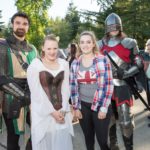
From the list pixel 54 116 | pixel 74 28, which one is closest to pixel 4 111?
pixel 54 116

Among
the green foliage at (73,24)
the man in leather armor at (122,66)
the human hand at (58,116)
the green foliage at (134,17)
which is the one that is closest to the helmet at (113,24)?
the man in leather armor at (122,66)

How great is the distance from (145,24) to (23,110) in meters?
22.4

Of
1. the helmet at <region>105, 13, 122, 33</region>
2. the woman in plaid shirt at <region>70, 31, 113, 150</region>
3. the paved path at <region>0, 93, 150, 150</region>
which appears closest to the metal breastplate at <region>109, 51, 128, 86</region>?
the helmet at <region>105, 13, 122, 33</region>

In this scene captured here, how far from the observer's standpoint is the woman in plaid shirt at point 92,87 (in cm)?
386

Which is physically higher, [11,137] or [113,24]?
[113,24]

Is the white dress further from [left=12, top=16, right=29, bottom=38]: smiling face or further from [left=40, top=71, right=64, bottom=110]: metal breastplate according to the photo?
[left=12, top=16, right=29, bottom=38]: smiling face

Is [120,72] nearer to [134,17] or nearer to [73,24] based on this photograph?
[134,17]

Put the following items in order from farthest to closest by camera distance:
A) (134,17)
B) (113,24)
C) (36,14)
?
1. (36,14)
2. (134,17)
3. (113,24)

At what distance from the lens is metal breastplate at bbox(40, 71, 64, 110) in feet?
11.9

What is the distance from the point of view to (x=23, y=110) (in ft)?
13.3

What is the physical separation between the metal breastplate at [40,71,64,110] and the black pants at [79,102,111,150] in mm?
400

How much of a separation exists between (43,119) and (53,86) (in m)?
0.34


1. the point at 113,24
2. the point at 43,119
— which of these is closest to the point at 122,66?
the point at 113,24

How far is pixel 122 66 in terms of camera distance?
4883mm
